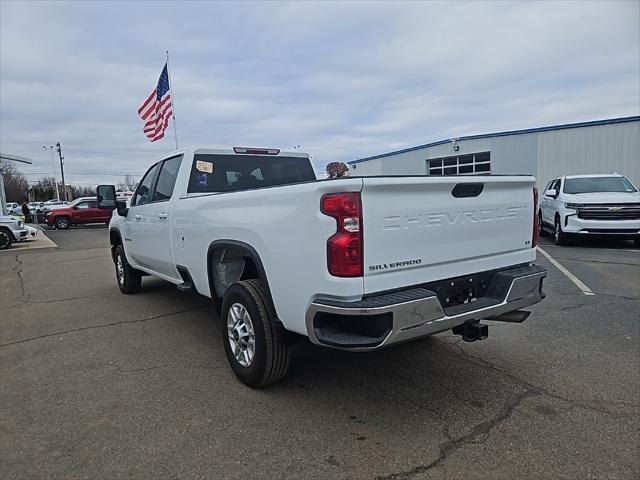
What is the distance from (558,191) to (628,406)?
10.4 meters

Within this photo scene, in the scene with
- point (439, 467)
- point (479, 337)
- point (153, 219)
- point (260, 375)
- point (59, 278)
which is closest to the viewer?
point (439, 467)

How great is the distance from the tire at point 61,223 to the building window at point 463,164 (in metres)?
20.8

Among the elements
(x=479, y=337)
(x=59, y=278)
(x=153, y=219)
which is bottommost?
(x=59, y=278)

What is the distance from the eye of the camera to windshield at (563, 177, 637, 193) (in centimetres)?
1166

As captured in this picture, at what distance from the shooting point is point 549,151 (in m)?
20.9

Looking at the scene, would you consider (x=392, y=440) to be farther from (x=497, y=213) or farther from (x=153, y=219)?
(x=153, y=219)

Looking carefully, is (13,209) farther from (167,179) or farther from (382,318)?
(382,318)

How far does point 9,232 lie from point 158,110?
261 inches

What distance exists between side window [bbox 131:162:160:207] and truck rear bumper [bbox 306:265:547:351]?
371 cm

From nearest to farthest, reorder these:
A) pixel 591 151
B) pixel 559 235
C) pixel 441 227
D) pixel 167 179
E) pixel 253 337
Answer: pixel 441 227, pixel 253 337, pixel 167 179, pixel 559 235, pixel 591 151

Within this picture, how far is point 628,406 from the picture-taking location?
3168mm

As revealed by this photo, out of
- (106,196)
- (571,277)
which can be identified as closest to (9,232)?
(106,196)

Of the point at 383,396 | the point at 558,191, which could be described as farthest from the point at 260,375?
the point at 558,191

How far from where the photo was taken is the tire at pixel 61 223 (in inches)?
1022
